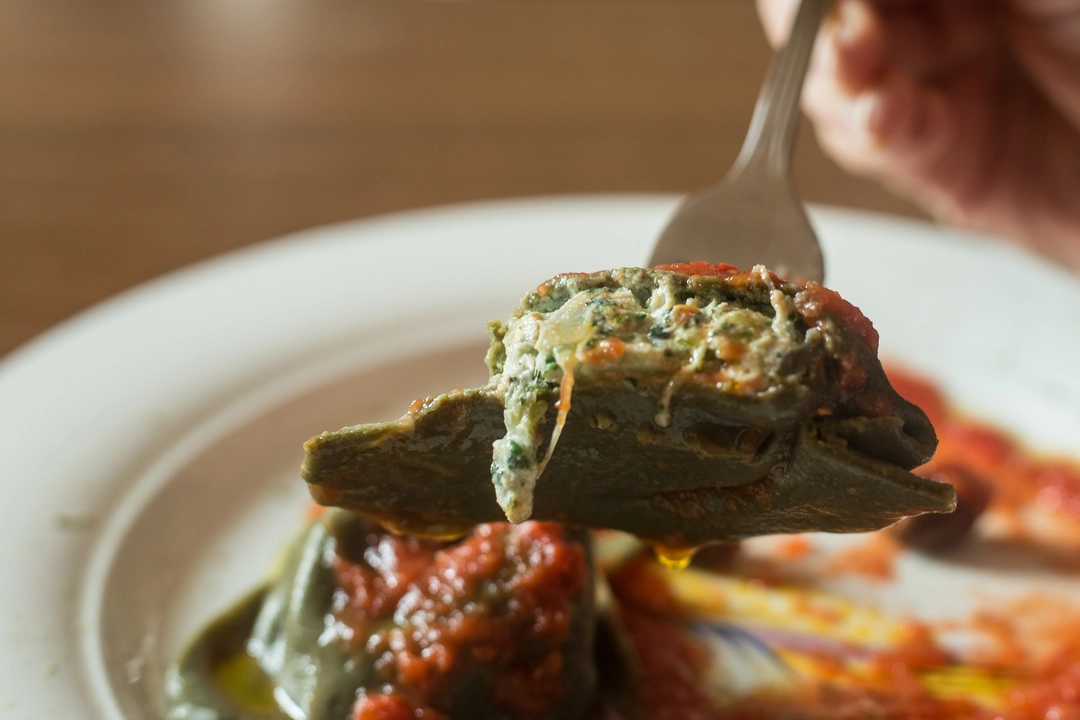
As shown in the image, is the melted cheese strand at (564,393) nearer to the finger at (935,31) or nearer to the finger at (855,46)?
the finger at (855,46)

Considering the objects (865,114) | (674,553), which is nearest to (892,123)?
(865,114)

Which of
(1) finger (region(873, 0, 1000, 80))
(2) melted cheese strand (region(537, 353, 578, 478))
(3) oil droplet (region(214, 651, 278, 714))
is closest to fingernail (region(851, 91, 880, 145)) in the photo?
(1) finger (region(873, 0, 1000, 80))

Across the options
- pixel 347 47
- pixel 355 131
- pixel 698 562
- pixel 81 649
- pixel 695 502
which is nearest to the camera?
pixel 695 502

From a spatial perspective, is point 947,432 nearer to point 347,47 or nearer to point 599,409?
point 599,409

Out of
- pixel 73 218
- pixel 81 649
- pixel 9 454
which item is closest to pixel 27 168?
pixel 73 218

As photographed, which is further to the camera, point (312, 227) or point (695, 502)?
point (312, 227)

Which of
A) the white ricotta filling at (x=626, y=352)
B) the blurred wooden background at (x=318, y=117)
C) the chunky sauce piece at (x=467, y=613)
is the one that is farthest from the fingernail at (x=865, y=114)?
the white ricotta filling at (x=626, y=352)
